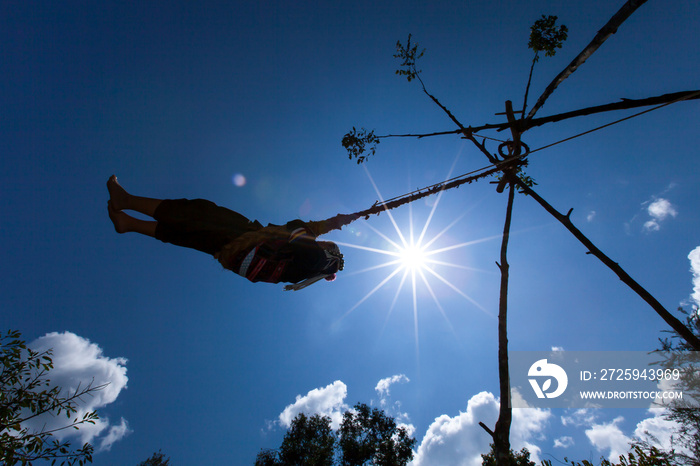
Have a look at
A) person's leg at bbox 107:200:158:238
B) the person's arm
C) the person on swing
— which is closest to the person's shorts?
the person on swing

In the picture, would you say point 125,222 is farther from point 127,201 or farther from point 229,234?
point 229,234

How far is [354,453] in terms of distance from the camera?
68.6ft

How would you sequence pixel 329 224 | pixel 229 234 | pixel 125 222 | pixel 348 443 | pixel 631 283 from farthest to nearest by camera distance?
1. pixel 348 443
2. pixel 329 224
3. pixel 125 222
4. pixel 631 283
5. pixel 229 234

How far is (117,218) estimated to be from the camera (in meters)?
3.52

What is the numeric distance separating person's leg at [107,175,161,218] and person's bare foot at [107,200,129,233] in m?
0.04

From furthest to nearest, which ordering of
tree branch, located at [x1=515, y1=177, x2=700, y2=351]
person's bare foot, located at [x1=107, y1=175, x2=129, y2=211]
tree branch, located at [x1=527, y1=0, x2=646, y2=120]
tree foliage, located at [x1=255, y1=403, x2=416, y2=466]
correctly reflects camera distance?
tree foliage, located at [x1=255, y1=403, x2=416, y2=466], person's bare foot, located at [x1=107, y1=175, x2=129, y2=211], tree branch, located at [x1=515, y1=177, x2=700, y2=351], tree branch, located at [x1=527, y1=0, x2=646, y2=120]

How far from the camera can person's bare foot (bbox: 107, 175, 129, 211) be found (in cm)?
351

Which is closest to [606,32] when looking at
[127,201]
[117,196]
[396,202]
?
[396,202]

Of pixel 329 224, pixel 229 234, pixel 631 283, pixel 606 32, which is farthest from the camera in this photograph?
pixel 329 224

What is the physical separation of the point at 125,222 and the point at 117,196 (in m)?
0.36

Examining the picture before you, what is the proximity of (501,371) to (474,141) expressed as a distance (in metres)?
3.79

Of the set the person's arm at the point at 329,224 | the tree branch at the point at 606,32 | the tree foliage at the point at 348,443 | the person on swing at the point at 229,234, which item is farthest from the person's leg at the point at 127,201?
the tree foliage at the point at 348,443

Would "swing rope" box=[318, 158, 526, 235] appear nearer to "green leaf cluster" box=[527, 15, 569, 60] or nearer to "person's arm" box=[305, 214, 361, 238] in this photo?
"person's arm" box=[305, 214, 361, 238]

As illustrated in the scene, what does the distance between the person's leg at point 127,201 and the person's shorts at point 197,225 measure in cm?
14
